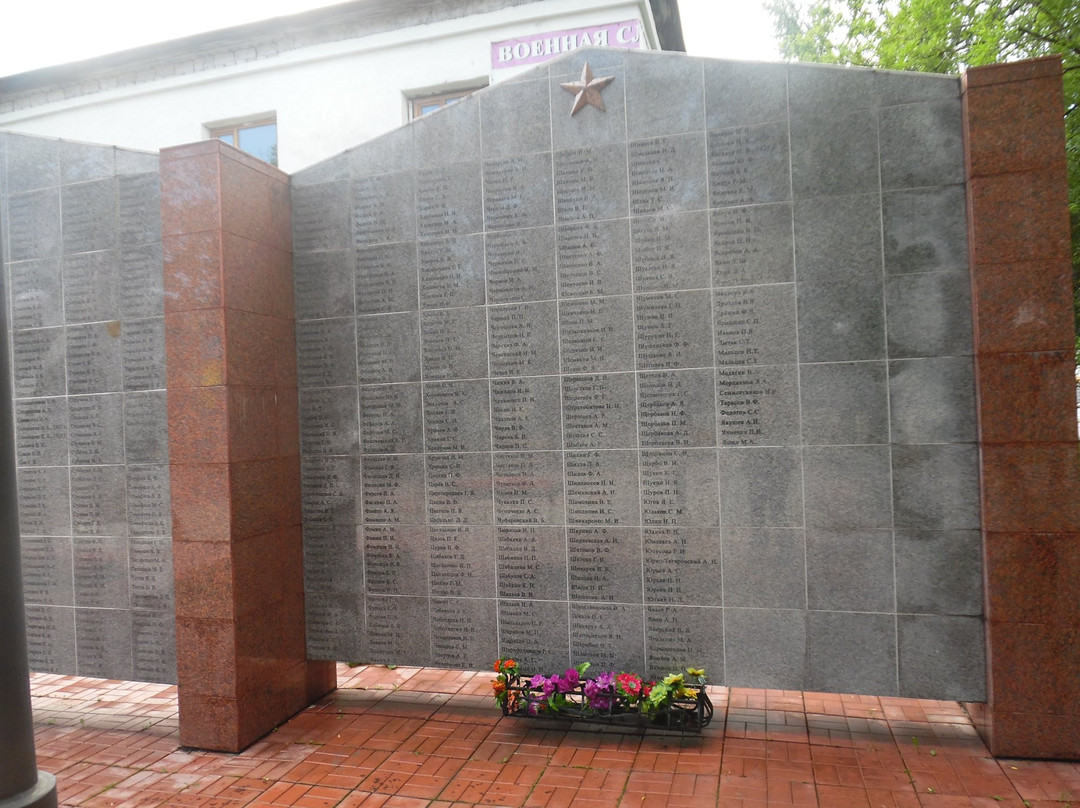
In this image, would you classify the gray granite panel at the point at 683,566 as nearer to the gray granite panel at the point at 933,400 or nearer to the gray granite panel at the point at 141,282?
the gray granite panel at the point at 933,400

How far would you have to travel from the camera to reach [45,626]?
699 centimetres

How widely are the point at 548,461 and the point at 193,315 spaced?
118 inches

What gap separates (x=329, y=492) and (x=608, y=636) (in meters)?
2.68

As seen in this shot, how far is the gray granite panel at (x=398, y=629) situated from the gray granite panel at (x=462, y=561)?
9.5 inches

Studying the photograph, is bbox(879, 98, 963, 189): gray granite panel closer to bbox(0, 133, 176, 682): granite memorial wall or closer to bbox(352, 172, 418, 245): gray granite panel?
bbox(352, 172, 418, 245): gray granite panel

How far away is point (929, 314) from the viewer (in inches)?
212

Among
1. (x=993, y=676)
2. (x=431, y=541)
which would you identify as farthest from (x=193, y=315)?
(x=993, y=676)

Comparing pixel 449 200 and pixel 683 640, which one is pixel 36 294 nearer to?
pixel 449 200

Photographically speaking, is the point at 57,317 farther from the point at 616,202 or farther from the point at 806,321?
the point at 806,321

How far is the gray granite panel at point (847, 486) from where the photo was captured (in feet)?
17.9

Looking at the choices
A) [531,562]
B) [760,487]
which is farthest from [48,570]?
[760,487]

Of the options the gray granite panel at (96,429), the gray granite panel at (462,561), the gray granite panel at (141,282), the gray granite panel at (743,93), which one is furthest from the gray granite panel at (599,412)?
the gray granite panel at (96,429)

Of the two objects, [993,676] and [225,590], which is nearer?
[993,676]

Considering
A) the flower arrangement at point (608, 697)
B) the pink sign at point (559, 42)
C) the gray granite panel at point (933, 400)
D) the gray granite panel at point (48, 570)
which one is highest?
the pink sign at point (559, 42)
